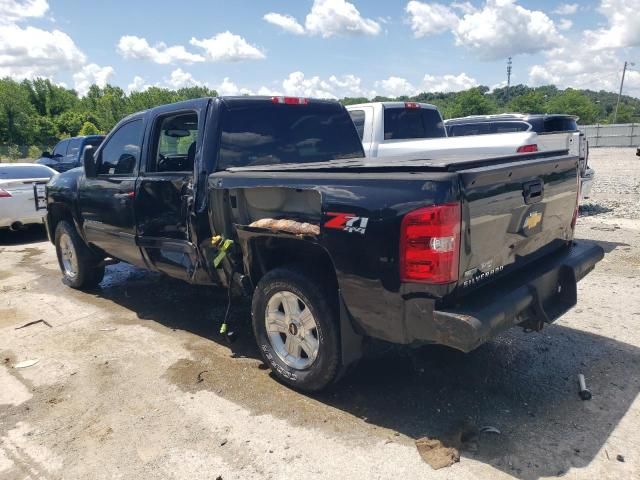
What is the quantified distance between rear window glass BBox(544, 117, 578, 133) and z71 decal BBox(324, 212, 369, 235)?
833cm

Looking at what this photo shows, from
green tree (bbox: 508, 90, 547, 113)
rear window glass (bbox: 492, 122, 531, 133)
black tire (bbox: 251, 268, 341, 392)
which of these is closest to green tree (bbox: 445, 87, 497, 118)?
green tree (bbox: 508, 90, 547, 113)

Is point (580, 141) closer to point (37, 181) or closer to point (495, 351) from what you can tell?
point (495, 351)

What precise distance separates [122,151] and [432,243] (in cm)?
370

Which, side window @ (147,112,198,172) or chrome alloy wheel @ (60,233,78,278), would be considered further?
chrome alloy wheel @ (60,233,78,278)

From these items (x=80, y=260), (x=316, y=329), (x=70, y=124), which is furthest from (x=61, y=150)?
(x=70, y=124)

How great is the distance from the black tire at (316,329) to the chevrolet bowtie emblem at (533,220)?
1325 millimetres

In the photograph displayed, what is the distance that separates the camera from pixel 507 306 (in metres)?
2.83

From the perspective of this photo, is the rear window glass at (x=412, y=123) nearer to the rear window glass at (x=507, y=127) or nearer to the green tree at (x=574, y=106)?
the rear window glass at (x=507, y=127)

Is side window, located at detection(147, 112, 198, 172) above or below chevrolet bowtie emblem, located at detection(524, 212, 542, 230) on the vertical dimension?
above

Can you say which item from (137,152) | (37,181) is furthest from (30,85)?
(137,152)

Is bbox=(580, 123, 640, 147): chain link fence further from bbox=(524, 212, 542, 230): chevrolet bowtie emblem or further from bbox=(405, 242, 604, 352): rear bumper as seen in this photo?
bbox=(524, 212, 542, 230): chevrolet bowtie emblem

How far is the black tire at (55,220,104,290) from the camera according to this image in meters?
6.05

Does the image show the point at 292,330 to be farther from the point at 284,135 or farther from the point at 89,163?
the point at 89,163

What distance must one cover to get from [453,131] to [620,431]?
372 inches
